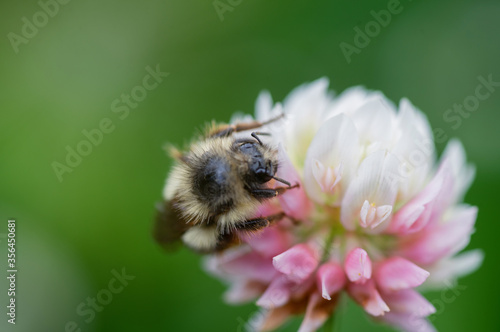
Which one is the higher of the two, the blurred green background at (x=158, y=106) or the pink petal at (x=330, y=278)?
the blurred green background at (x=158, y=106)

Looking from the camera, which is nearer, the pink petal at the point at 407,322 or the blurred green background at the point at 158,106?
the pink petal at the point at 407,322

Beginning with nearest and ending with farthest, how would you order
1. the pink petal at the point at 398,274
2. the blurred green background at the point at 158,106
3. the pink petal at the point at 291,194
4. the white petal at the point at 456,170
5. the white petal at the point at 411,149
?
the pink petal at the point at 398,274 < the pink petal at the point at 291,194 < the white petal at the point at 411,149 < the white petal at the point at 456,170 < the blurred green background at the point at 158,106

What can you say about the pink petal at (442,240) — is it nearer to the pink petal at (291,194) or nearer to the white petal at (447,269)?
the white petal at (447,269)


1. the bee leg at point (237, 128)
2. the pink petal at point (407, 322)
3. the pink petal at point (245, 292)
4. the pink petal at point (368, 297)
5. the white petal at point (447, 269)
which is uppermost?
the bee leg at point (237, 128)

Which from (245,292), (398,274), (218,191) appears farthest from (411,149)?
(245,292)

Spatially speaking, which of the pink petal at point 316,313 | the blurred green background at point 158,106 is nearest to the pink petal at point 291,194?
the pink petal at point 316,313

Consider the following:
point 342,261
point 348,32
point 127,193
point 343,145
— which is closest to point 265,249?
point 342,261

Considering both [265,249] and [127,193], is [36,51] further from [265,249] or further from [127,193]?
[265,249]

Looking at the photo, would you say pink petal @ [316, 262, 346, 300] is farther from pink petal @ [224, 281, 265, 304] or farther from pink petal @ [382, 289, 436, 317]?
pink petal @ [224, 281, 265, 304]
